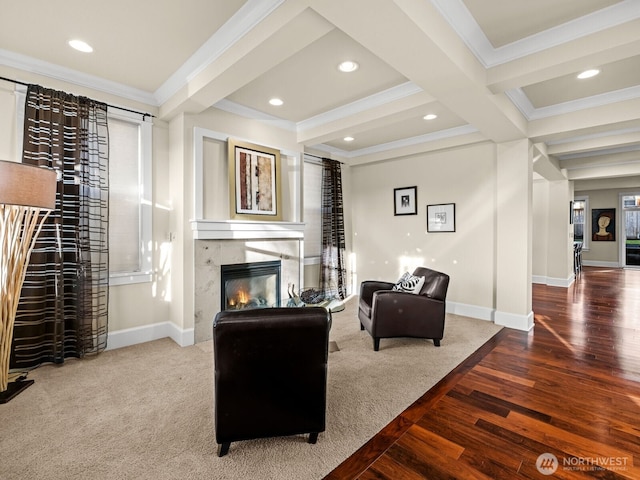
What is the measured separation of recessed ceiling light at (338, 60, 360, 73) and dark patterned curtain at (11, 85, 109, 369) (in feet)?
7.87

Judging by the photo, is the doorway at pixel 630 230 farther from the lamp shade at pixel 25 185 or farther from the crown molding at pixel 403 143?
the lamp shade at pixel 25 185

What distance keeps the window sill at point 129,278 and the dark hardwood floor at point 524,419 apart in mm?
2876

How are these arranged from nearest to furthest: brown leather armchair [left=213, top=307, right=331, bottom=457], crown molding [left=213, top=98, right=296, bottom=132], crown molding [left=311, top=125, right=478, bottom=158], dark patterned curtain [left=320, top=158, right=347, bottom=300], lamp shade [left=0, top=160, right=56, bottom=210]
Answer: brown leather armchair [left=213, top=307, right=331, bottom=457], lamp shade [left=0, top=160, right=56, bottom=210], crown molding [left=213, top=98, right=296, bottom=132], crown molding [left=311, top=125, right=478, bottom=158], dark patterned curtain [left=320, top=158, right=347, bottom=300]

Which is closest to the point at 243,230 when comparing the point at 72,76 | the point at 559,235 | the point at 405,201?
the point at 72,76

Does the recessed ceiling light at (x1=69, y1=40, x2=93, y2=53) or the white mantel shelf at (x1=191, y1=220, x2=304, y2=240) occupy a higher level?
the recessed ceiling light at (x1=69, y1=40, x2=93, y2=53)

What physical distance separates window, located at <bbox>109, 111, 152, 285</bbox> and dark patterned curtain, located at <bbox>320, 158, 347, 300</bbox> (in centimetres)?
270

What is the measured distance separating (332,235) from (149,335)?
3.06 m

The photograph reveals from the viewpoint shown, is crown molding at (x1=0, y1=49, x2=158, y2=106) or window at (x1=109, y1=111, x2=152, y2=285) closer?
crown molding at (x1=0, y1=49, x2=158, y2=106)

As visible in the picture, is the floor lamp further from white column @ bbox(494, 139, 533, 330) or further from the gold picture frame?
white column @ bbox(494, 139, 533, 330)

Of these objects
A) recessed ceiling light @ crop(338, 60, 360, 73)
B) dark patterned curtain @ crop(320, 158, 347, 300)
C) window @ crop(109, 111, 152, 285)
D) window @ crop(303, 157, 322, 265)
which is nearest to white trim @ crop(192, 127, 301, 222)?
window @ crop(109, 111, 152, 285)

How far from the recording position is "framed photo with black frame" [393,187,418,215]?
209 inches

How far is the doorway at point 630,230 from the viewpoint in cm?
1005

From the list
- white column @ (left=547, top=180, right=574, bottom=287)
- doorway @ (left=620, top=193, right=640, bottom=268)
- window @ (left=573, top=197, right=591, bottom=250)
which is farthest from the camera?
window @ (left=573, top=197, right=591, bottom=250)

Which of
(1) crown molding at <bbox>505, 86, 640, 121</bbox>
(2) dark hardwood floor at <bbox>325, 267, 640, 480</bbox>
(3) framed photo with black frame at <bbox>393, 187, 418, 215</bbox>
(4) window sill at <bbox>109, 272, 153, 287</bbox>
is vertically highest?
(1) crown molding at <bbox>505, 86, 640, 121</bbox>
